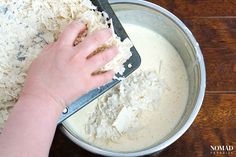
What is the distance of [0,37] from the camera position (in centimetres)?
66

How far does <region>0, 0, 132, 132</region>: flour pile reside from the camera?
0.65 meters

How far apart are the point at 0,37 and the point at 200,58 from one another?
0.39 meters

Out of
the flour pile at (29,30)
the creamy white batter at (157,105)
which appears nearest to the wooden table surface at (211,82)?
the creamy white batter at (157,105)

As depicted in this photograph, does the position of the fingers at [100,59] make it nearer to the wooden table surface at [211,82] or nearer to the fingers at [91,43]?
the fingers at [91,43]

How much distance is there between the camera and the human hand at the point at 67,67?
602 millimetres

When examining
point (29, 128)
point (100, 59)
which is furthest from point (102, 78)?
point (29, 128)

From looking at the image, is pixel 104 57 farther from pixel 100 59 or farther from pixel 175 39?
pixel 175 39

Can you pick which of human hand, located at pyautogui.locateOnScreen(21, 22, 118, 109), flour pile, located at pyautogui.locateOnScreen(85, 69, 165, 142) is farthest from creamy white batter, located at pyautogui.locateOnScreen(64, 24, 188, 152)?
human hand, located at pyautogui.locateOnScreen(21, 22, 118, 109)

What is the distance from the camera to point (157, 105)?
2.56 ft

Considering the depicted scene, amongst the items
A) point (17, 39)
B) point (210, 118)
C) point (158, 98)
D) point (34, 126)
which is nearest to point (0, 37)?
point (17, 39)

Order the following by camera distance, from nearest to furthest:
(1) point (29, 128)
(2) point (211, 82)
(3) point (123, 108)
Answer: (1) point (29, 128)
(3) point (123, 108)
(2) point (211, 82)

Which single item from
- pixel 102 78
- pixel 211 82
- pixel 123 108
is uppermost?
pixel 102 78

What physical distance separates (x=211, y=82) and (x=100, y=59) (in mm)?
338

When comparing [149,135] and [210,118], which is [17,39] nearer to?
[149,135]
